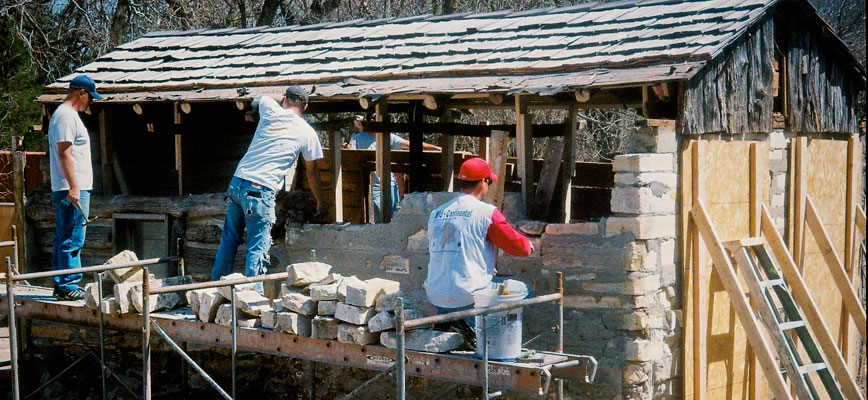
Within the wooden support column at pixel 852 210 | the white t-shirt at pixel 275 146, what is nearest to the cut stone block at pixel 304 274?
the white t-shirt at pixel 275 146

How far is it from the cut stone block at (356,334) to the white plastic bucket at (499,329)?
77 cm

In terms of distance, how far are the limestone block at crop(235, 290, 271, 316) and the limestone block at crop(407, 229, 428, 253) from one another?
1.44m

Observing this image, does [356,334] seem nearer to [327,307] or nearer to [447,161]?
[327,307]

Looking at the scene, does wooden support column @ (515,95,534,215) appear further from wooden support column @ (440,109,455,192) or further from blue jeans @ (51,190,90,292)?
blue jeans @ (51,190,90,292)

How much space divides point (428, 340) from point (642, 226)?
1963mm

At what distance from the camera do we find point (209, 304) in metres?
7.42

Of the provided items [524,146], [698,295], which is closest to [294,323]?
[524,146]

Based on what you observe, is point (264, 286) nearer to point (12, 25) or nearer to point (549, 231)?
point (549, 231)

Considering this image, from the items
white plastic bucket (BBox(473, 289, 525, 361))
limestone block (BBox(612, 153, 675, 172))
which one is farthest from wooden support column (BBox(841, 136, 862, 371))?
white plastic bucket (BBox(473, 289, 525, 361))

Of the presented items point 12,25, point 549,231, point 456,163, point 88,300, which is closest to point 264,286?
point 88,300

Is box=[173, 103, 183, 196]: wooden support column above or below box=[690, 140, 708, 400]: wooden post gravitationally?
above

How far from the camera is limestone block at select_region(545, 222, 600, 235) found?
7.58 m

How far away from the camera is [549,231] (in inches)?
Answer: 307

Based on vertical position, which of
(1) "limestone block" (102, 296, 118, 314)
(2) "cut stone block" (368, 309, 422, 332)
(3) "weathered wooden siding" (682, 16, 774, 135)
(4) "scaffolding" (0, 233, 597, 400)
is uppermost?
(3) "weathered wooden siding" (682, 16, 774, 135)
